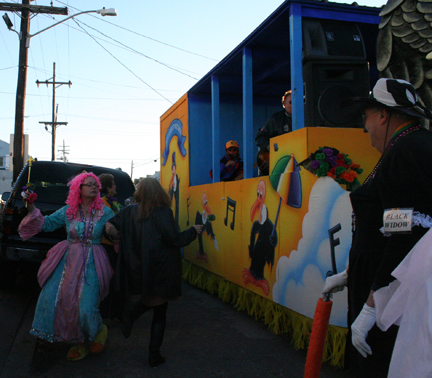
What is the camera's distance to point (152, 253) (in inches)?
147

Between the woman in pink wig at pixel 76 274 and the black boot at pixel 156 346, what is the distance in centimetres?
52

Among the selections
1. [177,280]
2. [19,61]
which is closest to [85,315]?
[177,280]

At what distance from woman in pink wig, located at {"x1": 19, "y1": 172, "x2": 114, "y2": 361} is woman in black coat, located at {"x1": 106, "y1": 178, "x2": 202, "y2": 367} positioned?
25 centimetres

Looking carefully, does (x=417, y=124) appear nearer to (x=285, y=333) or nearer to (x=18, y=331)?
(x=285, y=333)

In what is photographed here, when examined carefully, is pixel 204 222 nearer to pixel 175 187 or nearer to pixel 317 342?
pixel 175 187

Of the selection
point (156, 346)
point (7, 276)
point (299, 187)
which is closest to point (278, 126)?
point (299, 187)

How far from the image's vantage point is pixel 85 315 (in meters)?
3.83

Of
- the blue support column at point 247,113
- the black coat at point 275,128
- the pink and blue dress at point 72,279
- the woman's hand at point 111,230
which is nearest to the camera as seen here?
the pink and blue dress at point 72,279

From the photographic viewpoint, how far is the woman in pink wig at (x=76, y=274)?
12.5ft

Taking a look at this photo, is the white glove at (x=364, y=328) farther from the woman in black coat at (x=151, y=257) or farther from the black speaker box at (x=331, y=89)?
the black speaker box at (x=331, y=89)

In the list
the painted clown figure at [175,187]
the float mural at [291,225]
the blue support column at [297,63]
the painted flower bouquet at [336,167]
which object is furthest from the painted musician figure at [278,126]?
the painted clown figure at [175,187]

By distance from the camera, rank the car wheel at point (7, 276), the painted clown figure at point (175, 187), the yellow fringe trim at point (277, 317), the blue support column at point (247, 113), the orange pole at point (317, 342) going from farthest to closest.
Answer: the painted clown figure at point (175, 187), the car wheel at point (7, 276), the blue support column at point (247, 113), the yellow fringe trim at point (277, 317), the orange pole at point (317, 342)

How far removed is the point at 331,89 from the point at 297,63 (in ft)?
2.01

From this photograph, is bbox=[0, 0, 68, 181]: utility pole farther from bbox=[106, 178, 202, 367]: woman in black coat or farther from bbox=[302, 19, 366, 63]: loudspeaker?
bbox=[302, 19, 366, 63]: loudspeaker
